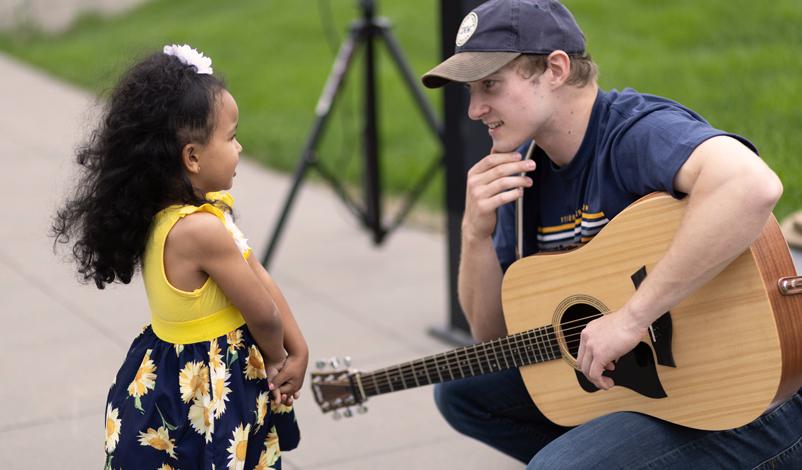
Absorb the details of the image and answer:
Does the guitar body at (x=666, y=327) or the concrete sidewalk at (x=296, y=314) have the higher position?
the guitar body at (x=666, y=327)

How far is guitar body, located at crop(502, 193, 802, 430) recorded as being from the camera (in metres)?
2.38

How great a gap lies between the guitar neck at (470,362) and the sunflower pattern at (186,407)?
42 cm

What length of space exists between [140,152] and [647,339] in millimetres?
1194

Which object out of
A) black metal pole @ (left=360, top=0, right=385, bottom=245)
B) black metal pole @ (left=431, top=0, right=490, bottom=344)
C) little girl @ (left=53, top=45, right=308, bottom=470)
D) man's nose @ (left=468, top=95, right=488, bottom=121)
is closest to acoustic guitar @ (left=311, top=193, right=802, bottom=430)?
man's nose @ (left=468, top=95, right=488, bottom=121)

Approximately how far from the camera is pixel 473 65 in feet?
8.54

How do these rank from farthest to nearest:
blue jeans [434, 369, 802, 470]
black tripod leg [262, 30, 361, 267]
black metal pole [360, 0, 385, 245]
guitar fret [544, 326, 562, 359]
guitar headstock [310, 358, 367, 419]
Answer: black metal pole [360, 0, 385, 245]
black tripod leg [262, 30, 361, 267]
guitar headstock [310, 358, 367, 419]
guitar fret [544, 326, 562, 359]
blue jeans [434, 369, 802, 470]

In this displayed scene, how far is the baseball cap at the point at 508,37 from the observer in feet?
8.51

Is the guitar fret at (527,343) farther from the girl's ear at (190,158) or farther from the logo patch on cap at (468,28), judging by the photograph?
the girl's ear at (190,158)

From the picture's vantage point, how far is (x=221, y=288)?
2.57 metres

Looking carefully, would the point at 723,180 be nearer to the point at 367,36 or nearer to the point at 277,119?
the point at 367,36

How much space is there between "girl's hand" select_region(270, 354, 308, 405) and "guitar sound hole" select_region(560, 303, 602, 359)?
2.08 feet

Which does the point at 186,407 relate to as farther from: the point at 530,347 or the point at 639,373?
the point at 639,373

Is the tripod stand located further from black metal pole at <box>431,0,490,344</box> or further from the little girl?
the little girl

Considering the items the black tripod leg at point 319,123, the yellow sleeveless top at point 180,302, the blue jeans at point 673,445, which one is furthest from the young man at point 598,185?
the black tripod leg at point 319,123
